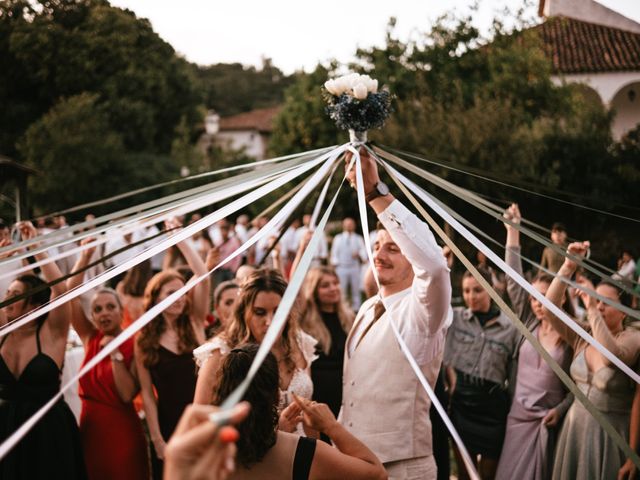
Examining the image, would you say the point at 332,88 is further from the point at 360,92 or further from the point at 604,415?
the point at 604,415

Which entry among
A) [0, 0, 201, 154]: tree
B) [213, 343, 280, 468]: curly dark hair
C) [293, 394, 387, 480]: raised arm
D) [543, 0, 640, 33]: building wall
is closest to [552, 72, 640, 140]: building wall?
[0, 0, 201, 154]: tree

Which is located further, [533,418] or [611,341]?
[533,418]

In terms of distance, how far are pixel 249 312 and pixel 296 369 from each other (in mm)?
423

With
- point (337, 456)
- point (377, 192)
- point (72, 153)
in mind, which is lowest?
point (337, 456)

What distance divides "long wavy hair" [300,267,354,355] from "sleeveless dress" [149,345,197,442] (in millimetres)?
946

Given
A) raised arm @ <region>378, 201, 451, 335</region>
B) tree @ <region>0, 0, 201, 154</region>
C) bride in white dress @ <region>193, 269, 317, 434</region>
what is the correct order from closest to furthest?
1. raised arm @ <region>378, 201, 451, 335</region>
2. bride in white dress @ <region>193, 269, 317, 434</region>
3. tree @ <region>0, 0, 201, 154</region>

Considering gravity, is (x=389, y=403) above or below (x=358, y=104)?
below

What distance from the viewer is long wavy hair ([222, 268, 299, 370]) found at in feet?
10.3

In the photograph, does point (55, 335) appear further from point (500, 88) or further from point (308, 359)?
point (500, 88)

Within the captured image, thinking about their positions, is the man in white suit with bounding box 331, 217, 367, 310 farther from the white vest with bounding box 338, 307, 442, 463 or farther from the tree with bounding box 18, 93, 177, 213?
the tree with bounding box 18, 93, 177, 213

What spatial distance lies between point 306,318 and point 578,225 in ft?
42.3

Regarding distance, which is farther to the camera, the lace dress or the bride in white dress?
the bride in white dress

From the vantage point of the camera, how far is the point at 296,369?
333 cm

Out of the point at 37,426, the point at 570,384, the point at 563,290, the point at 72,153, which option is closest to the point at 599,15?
the point at 563,290
